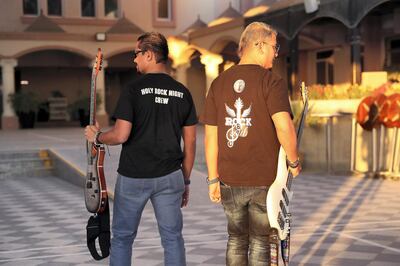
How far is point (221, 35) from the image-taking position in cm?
2369

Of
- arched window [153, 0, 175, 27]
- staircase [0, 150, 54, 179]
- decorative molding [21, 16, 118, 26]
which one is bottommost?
staircase [0, 150, 54, 179]

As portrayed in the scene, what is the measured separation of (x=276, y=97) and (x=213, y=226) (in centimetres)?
404

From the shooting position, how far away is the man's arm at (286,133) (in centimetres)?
383

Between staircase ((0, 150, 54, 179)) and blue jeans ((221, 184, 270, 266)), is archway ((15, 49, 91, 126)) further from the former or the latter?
blue jeans ((221, 184, 270, 266))

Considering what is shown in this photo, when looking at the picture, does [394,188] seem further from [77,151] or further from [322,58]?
[322,58]

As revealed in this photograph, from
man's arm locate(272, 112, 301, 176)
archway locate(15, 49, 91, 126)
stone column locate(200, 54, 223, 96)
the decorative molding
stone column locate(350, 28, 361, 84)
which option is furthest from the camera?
archway locate(15, 49, 91, 126)

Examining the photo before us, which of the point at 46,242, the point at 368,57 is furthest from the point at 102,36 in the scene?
the point at 46,242

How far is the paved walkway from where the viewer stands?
621cm

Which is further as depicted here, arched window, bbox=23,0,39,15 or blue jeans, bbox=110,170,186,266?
arched window, bbox=23,0,39,15

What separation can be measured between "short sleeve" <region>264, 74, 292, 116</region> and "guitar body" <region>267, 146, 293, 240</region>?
0.26 m

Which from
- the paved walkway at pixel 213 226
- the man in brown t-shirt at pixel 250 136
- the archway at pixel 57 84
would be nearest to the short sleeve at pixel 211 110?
the man in brown t-shirt at pixel 250 136

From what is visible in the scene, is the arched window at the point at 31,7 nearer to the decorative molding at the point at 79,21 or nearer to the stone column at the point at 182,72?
the decorative molding at the point at 79,21

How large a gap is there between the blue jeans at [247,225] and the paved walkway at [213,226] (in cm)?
186

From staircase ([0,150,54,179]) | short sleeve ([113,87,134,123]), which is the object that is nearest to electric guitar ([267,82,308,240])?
short sleeve ([113,87,134,123])
